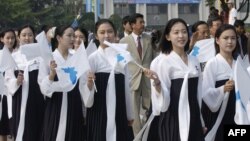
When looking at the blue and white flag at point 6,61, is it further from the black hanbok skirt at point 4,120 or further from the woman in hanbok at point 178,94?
the woman in hanbok at point 178,94

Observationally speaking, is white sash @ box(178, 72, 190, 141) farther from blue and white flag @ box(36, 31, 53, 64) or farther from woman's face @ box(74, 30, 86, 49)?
woman's face @ box(74, 30, 86, 49)

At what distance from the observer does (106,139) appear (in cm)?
632

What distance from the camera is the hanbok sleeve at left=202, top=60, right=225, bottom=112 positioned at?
5.80 m

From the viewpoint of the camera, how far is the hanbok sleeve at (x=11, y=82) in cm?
746

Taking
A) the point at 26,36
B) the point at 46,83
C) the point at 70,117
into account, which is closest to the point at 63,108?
the point at 70,117

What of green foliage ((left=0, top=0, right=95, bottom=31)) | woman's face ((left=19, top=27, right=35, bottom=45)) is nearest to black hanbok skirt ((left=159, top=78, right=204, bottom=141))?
woman's face ((left=19, top=27, right=35, bottom=45))

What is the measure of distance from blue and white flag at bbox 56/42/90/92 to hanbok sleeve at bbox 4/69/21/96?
1.19m

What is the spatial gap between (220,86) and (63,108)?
5.67 ft

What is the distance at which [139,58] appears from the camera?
8977 millimetres

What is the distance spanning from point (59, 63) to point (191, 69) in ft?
5.21

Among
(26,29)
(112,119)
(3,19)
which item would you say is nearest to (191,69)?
(112,119)

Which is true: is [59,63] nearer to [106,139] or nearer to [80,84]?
[80,84]

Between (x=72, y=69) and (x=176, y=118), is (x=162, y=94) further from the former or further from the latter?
(x=72, y=69)

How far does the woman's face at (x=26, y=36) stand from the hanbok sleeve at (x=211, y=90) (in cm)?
262
